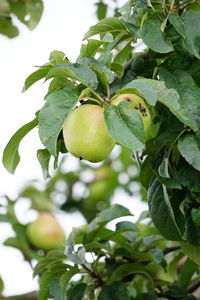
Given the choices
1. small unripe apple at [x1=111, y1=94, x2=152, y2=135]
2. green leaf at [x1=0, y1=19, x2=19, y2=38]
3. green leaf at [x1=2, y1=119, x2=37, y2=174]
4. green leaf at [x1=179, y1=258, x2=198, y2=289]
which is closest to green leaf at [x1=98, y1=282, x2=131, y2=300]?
green leaf at [x1=179, y1=258, x2=198, y2=289]

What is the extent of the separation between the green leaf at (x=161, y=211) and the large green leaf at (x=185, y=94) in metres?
0.20

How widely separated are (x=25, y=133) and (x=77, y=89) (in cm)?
14

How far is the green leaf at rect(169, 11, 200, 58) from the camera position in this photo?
3.20 ft

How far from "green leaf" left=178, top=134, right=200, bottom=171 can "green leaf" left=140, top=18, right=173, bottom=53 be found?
14 cm

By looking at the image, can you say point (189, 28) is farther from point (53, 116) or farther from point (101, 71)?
point (53, 116)

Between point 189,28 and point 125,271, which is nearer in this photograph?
point 189,28

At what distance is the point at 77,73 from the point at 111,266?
600mm

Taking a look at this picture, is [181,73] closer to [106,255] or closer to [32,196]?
[106,255]

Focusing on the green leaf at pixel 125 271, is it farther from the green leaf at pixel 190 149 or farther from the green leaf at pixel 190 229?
the green leaf at pixel 190 149

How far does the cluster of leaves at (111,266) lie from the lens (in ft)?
4.32

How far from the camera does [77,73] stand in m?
0.92

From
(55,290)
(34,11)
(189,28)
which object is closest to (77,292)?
(55,290)

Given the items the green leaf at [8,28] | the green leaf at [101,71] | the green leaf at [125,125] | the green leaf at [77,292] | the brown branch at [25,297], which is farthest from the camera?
the green leaf at [8,28]

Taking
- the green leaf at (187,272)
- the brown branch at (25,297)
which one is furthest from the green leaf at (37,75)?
the brown branch at (25,297)
